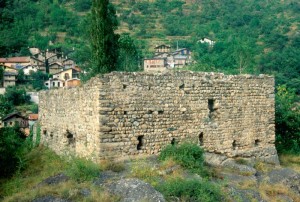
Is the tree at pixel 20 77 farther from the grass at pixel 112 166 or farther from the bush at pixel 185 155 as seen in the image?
the grass at pixel 112 166

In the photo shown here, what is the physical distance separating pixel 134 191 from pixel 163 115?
366 cm

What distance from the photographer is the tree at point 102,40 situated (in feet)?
79.2

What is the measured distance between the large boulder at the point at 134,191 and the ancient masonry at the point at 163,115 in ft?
5.89

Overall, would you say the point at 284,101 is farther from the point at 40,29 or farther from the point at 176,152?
the point at 40,29

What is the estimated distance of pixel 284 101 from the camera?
65.2 feet

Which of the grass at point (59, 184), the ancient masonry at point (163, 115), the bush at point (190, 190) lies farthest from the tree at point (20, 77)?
the bush at point (190, 190)

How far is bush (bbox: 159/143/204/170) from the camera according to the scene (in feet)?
37.6

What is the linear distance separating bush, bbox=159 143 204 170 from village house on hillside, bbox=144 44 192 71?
65642mm

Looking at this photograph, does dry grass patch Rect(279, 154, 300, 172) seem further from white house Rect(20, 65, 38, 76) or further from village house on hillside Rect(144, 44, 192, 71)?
white house Rect(20, 65, 38, 76)

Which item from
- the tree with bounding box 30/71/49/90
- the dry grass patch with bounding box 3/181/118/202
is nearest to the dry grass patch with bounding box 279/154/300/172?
the dry grass patch with bounding box 3/181/118/202

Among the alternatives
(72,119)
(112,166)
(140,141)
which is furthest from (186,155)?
(72,119)

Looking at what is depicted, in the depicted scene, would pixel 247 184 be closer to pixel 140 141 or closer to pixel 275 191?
pixel 275 191

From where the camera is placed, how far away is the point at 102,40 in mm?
24469

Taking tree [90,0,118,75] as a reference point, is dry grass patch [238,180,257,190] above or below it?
below
